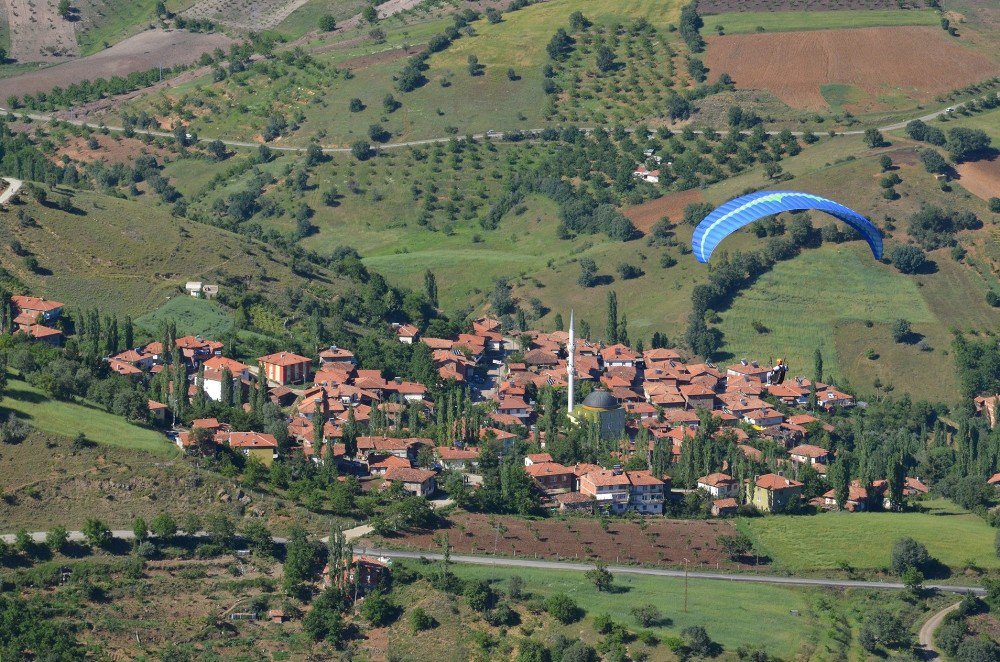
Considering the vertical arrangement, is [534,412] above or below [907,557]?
above

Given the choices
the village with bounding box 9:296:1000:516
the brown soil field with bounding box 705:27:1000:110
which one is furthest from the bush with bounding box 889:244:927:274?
the brown soil field with bounding box 705:27:1000:110

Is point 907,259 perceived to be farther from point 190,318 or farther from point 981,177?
point 190,318

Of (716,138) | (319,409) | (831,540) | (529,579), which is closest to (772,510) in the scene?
(831,540)

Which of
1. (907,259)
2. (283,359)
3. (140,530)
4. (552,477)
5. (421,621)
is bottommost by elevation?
(421,621)

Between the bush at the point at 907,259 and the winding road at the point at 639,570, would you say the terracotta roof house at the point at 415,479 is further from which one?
the bush at the point at 907,259

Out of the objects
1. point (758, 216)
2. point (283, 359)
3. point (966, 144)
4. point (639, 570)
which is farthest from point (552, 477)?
point (966, 144)
